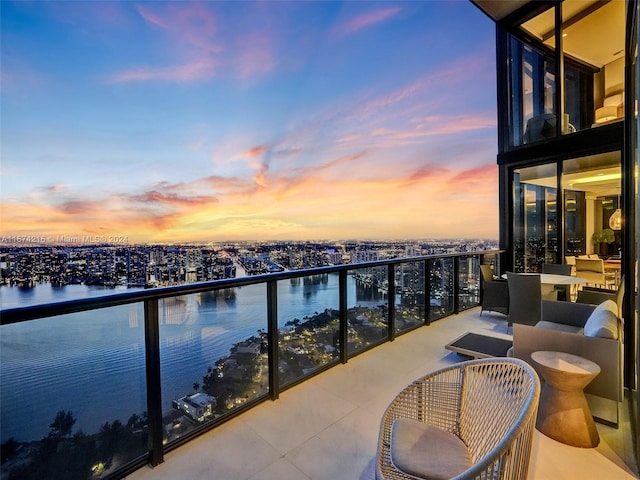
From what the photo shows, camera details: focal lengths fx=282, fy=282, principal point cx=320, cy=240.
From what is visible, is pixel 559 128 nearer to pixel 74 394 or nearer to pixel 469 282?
pixel 469 282

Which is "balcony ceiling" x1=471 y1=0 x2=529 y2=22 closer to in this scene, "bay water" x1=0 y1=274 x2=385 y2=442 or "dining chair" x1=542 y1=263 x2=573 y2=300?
"dining chair" x1=542 y1=263 x2=573 y2=300

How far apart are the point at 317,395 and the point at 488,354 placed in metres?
1.86

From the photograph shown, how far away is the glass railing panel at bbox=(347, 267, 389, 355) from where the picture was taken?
338 cm

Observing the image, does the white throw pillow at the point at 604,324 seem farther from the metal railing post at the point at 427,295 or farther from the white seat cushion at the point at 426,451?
the metal railing post at the point at 427,295

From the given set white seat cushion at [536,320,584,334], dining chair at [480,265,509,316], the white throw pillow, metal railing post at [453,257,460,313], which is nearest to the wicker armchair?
the white throw pillow

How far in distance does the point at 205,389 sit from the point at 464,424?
5.82 feet

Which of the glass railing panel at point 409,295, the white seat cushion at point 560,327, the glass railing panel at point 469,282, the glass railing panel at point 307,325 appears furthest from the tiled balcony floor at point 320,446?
the glass railing panel at point 469,282

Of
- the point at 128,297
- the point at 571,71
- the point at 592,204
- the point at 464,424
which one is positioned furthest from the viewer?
the point at 571,71

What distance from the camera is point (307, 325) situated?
2.96 meters

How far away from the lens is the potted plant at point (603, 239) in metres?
5.03

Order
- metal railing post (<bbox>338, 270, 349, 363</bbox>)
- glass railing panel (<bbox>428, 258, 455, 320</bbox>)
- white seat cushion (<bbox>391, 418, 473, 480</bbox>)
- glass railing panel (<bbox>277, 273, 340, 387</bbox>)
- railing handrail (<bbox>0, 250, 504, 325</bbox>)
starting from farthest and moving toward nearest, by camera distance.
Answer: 1. glass railing panel (<bbox>428, 258, 455, 320</bbox>)
2. metal railing post (<bbox>338, 270, 349, 363</bbox>)
3. glass railing panel (<bbox>277, 273, 340, 387</bbox>)
4. railing handrail (<bbox>0, 250, 504, 325</bbox>)
5. white seat cushion (<bbox>391, 418, 473, 480</bbox>)

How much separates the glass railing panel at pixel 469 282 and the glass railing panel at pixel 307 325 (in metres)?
3.15

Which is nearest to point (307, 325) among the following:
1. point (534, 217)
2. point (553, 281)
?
point (553, 281)

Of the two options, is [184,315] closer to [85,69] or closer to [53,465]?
[53,465]
